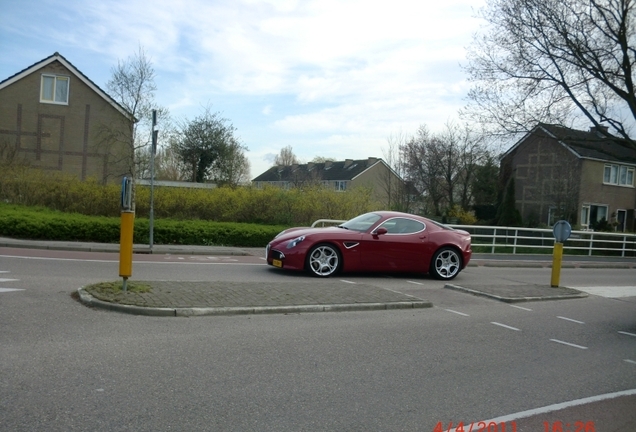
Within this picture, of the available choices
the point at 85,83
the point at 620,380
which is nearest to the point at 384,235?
the point at 620,380

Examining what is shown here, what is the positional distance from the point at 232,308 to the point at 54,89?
33.5 metres

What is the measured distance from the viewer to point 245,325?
7.75m

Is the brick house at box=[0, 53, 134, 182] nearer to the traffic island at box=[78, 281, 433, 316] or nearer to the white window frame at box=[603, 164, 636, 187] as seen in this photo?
the traffic island at box=[78, 281, 433, 316]

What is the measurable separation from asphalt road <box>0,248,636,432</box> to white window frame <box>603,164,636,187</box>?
40.6 m

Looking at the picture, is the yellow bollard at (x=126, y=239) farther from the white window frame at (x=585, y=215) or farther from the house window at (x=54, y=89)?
the white window frame at (x=585, y=215)

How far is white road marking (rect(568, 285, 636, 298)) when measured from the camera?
550 inches

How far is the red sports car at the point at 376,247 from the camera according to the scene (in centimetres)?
1240

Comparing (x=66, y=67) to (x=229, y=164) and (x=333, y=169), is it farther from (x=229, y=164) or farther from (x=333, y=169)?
(x=333, y=169)

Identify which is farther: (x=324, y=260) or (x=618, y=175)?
(x=618, y=175)

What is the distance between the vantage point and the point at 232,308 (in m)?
8.38

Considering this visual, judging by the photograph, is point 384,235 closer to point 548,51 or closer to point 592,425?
point 592,425

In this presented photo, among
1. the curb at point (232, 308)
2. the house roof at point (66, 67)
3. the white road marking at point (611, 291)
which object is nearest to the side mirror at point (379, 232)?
the curb at point (232, 308)

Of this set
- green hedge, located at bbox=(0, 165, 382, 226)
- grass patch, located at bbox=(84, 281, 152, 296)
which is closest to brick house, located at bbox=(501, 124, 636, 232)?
green hedge, located at bbox=(0, 165, 382, 226)

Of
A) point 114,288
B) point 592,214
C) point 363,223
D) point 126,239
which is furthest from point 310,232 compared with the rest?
point 592,214
